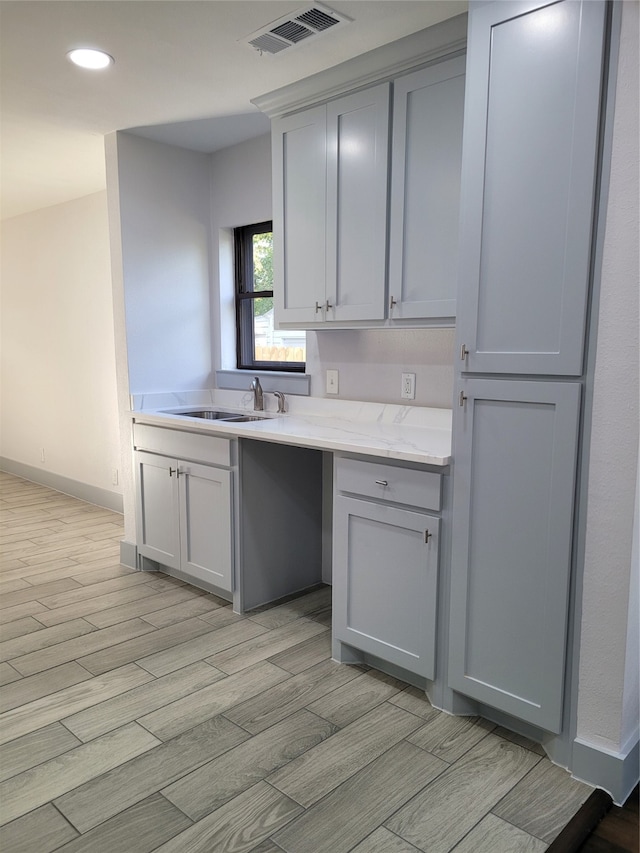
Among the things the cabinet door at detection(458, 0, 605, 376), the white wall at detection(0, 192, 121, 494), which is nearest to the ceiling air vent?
the cabinet door at detection(458, 0, 605, 376)

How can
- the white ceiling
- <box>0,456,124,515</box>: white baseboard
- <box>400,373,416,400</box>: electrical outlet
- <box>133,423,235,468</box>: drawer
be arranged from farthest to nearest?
<box>0,456,124,515</box>: white baseboard, <box>133,423,235,468</box>: drawer, <box>400,373,416,400</box>: electrical outlet, the white ceiling

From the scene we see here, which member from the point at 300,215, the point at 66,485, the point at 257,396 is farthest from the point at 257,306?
the point at 66,485

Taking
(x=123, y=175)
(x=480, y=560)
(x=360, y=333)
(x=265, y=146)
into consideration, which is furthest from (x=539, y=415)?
(x=123, y=175)

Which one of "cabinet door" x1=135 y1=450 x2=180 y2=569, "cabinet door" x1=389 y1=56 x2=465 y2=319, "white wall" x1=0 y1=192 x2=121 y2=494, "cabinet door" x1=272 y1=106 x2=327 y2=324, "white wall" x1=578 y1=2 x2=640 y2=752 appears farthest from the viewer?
"white wall" x1=0 y1=192 x2=121 y2=494

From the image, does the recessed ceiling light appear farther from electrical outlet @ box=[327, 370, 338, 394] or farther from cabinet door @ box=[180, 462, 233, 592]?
cabinet door @ box=[180, 462, 233, 592]

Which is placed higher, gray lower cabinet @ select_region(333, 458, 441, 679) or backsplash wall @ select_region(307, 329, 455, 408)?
backsplash wall @ select_region(307, 329, 455, 408)

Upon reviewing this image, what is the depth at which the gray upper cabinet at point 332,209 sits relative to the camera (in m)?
2.51

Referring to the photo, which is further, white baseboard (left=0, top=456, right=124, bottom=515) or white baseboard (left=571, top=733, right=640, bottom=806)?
white baseboard (left=0, top=456, right=124, bottom=515)

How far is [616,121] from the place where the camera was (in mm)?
1660

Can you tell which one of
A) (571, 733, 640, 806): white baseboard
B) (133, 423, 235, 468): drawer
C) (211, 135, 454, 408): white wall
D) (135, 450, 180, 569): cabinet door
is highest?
(211, 135, 454, 408): white wall

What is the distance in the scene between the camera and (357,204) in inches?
102

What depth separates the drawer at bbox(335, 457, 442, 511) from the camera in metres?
2.15

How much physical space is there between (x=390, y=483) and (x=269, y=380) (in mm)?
1484

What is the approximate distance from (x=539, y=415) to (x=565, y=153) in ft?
2.41
